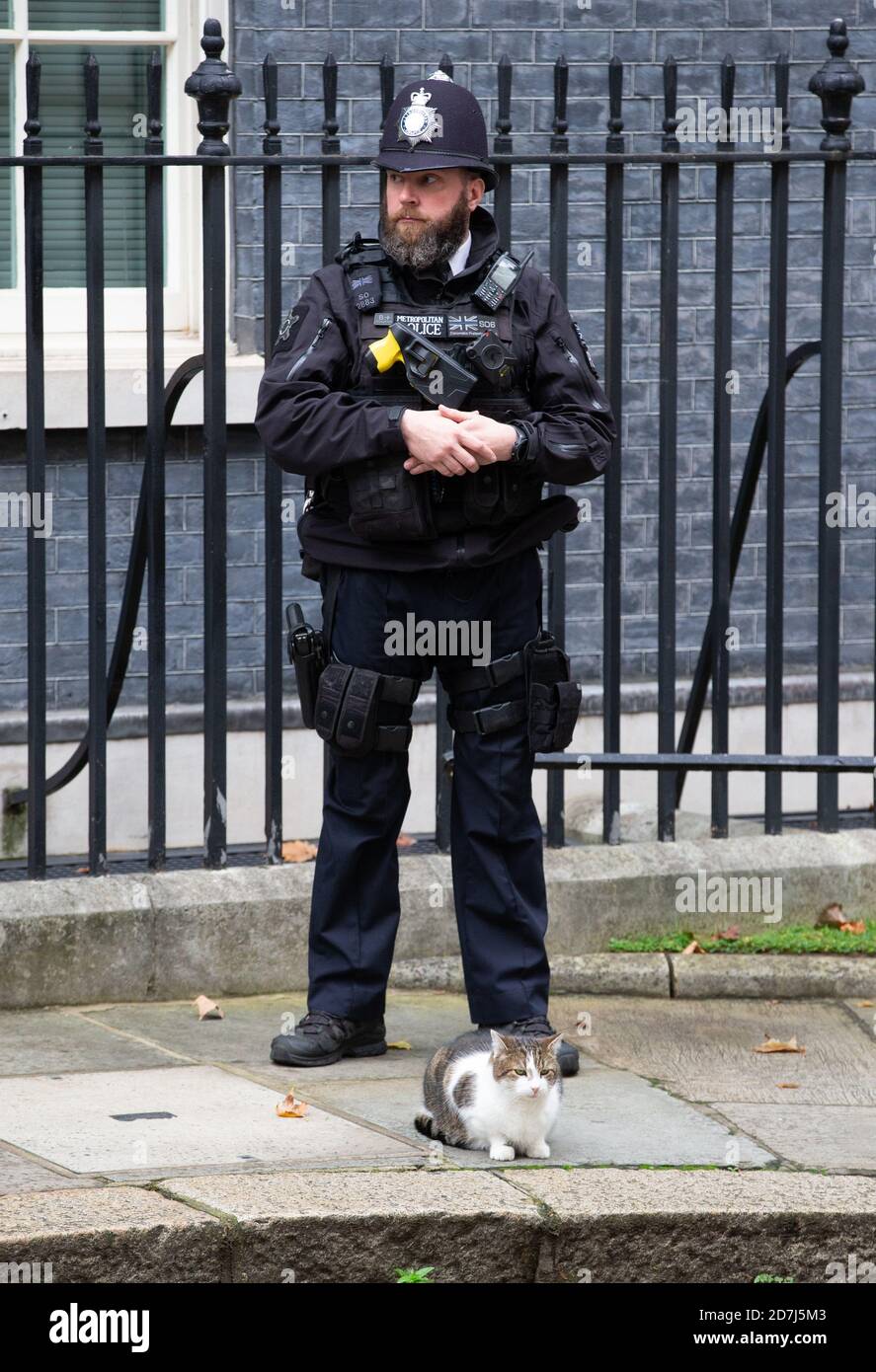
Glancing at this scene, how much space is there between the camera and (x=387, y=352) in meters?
4.88

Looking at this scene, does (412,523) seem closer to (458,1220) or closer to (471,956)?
(471,956)

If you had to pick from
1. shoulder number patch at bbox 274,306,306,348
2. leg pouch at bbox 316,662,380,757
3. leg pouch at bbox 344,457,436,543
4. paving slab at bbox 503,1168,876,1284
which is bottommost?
paving slab at bbox 503,1168,876,1284

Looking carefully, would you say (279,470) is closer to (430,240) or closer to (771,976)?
(430,240)

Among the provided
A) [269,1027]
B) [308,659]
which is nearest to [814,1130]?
[269,1027]

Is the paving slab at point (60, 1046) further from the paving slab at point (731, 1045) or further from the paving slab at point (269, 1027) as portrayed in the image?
the paving slab at point (731, 1045)

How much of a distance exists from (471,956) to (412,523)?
3.69 feet

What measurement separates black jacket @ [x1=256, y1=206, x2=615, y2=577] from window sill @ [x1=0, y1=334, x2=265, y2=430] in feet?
6.07

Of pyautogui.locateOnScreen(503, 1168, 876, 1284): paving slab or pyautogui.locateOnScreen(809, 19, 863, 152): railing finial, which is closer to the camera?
pyautogui.locateOnScreen(503, 1168, 876, 1284): paving slab

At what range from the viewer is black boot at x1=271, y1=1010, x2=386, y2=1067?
522cm

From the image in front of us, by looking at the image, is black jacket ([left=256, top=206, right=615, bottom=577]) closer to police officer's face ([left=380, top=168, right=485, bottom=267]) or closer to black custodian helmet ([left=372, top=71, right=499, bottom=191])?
police officer's face ([left=380, top=168, right=485, bottom=267])

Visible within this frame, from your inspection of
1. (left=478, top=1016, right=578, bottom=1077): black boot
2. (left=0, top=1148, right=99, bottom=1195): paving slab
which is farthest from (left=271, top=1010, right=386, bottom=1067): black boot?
(left=0, top=1148, right=99, bottom=1195): paving slab

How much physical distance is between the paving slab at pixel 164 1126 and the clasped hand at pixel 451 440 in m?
1.54

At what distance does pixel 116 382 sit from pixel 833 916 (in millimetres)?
2924

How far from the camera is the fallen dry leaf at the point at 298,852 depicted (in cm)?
664
